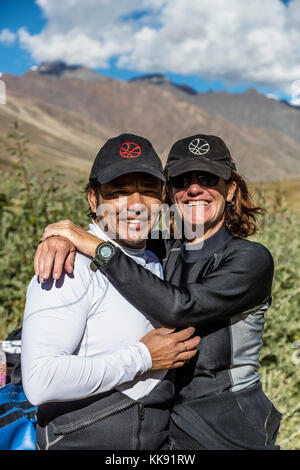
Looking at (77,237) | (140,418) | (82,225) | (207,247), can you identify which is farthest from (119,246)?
(82,225)

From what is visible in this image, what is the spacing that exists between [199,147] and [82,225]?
11.7ft

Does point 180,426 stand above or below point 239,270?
below

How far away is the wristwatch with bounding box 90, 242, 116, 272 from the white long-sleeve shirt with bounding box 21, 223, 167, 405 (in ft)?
0.12

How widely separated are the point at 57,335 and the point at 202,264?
1054 mm

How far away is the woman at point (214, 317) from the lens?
7.90 ft

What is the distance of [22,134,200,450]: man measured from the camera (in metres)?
2.12

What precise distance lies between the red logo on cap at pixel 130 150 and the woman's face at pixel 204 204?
0.55 m

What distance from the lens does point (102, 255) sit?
2.38 meters

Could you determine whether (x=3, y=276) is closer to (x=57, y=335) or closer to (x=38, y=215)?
(x=38, y=215)

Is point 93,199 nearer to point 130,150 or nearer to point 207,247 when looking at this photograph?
point 130,150

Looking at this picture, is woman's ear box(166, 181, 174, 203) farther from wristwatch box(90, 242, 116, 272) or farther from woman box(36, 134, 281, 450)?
wristwatch box(90, 242, 116, 272)

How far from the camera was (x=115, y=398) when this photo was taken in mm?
2326
